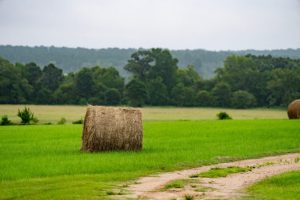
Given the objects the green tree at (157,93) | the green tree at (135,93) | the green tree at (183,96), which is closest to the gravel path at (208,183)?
the green tree at (135,93)

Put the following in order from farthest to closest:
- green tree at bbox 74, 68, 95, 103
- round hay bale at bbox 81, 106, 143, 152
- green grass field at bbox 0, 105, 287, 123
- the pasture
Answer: green tree at bbox 74, 68, 95, 103
green grass field at bbox 0, 105, 287, 123
round hay bale at bbox 81, 106, 143, 152
the pasture

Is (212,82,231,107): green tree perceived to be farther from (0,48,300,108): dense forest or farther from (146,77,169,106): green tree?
(146,77,169,106): green tree

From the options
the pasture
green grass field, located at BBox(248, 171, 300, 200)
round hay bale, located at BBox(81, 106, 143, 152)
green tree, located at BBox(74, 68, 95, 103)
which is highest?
green tree, located at BBox(74, 68, 95, 103)

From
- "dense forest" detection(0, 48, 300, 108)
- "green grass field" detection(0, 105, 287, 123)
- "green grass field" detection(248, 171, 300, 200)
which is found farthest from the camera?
"dense forest" detection(0, 48, 300, 108)

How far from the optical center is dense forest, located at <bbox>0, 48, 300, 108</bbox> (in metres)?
108

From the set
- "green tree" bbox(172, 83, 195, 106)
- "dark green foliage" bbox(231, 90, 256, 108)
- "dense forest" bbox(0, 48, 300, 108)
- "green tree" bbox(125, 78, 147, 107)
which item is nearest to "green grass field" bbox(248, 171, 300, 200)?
"dense forest" bbox(0, 48, 300, 108)

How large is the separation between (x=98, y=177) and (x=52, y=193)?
139 inches

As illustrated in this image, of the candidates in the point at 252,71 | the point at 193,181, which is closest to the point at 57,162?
the point at 193,181

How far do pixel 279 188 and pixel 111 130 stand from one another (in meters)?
10.6

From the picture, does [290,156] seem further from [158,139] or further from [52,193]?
[52,193]

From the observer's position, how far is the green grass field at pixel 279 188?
54.4 feet

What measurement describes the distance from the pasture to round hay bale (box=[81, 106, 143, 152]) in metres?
0.66

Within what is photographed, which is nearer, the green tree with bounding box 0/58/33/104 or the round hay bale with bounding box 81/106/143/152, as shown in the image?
the round hay bale with bounding box 81/106/143/152

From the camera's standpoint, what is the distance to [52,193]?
16.3m
